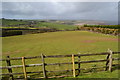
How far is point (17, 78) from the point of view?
573cm

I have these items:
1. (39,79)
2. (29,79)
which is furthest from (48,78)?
(29,79)

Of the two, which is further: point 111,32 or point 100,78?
point 111,32

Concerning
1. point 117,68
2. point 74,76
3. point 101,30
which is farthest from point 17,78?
point 101,30

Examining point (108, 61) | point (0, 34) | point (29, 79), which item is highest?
point (0, 34)

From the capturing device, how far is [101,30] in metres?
32.1

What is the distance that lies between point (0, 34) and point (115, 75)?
33.4m

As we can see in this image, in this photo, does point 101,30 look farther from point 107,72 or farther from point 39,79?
point 39,79

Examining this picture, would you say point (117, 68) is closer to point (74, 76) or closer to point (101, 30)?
point (74, 76)

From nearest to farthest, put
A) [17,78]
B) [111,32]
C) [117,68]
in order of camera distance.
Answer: [17,78] < [117,68] < [111,32]

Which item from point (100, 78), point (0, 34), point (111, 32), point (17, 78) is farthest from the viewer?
point (0, 34)

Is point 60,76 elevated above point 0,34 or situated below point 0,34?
below

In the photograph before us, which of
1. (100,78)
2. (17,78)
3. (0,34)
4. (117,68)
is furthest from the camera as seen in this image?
(0,34)

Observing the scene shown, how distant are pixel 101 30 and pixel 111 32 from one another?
393cm

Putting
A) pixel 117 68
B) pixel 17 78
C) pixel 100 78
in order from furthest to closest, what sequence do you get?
pixel 117 68
pixel 17 78
pixel 100 78
